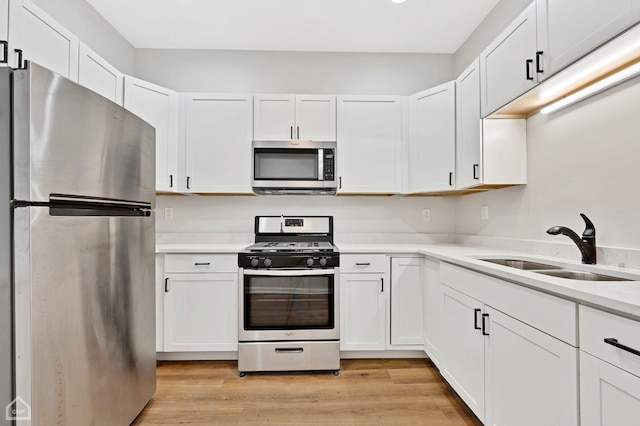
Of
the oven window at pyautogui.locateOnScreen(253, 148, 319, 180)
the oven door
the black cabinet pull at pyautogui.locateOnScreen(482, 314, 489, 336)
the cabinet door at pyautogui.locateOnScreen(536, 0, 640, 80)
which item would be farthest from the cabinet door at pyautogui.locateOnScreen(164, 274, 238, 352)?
the cabinet door at pyautogui.locateOnScreen(536, 0, 640, 80)

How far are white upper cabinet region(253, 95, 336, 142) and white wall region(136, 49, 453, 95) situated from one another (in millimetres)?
369

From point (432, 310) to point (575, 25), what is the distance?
1.83 meters

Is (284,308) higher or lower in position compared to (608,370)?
lower

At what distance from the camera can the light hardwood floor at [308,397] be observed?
1848 millimetres

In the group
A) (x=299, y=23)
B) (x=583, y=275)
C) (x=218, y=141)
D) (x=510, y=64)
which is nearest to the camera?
(x=583, y=275)

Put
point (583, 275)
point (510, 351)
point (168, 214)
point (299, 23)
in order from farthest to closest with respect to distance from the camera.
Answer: point (168, 214)
point (299, 23)
point (583, 275)
point (510, 351)

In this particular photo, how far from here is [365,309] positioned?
2506mm

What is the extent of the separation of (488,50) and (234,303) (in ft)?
8.08

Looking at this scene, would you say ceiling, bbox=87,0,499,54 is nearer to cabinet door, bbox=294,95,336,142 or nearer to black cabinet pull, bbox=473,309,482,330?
cabinet door, bbox=294,95,336,142

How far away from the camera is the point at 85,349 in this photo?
1.36m

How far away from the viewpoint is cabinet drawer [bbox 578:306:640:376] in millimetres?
815

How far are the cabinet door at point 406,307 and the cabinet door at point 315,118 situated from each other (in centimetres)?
124

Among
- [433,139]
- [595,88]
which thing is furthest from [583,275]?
[433,139]

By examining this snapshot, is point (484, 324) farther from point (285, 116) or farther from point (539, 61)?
point (285, 116)
